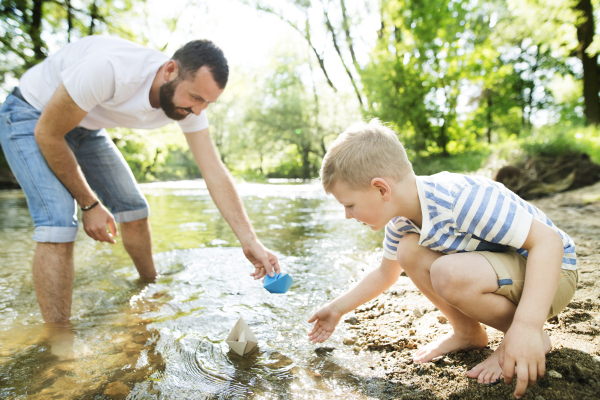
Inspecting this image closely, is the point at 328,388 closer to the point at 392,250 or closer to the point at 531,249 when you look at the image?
the point at 392,250

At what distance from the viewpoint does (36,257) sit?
221 centimetres

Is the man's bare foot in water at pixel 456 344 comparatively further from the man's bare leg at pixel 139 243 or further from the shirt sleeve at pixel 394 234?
the man's bare leg at pixel 139 243

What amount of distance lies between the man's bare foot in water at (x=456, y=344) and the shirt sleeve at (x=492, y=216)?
0.48 metres

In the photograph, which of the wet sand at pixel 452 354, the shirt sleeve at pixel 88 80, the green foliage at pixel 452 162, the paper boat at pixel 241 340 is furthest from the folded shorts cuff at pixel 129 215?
the green foliage at pixel 452 162

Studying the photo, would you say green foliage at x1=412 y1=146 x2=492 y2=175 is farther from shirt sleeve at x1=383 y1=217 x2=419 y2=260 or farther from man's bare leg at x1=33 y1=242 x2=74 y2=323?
man's bare leg at x1=33 y1=242 x2=74 y2=323

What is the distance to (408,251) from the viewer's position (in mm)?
1645

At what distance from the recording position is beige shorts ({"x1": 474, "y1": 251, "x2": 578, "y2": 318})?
139 cm

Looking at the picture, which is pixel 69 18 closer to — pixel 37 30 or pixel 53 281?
pixel 37 30

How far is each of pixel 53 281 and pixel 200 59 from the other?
162 cm

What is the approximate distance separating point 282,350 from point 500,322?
3.25ft

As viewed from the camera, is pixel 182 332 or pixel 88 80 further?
pixel 88 80

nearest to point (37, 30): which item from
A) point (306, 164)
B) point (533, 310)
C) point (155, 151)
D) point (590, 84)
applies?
point (155, 151)

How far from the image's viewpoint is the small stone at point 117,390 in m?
1.44

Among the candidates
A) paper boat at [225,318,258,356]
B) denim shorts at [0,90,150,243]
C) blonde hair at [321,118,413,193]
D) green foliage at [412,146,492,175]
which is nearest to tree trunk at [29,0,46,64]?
denim shorts at [0,90,150,243]
